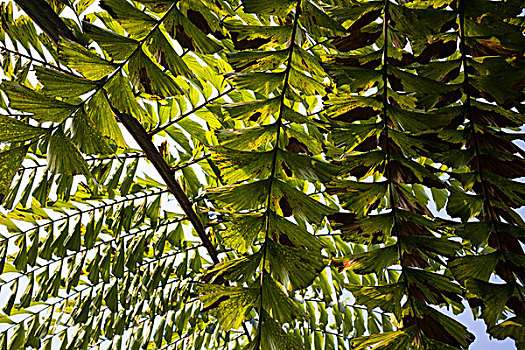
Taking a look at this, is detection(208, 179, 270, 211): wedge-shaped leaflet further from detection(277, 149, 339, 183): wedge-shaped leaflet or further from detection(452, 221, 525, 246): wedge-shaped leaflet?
detection(452, 221, 525, 246): wedge-shaped leaflet

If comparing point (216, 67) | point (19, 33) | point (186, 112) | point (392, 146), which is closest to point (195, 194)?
point (186, 112)

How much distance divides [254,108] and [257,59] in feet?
0.18

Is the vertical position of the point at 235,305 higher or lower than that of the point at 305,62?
lower

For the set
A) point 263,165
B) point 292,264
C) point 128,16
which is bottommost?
point 292,264

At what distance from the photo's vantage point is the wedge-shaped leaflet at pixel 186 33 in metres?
0.38

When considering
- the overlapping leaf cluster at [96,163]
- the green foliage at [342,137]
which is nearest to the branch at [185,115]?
the overlapping leaf cluster at [96,163]

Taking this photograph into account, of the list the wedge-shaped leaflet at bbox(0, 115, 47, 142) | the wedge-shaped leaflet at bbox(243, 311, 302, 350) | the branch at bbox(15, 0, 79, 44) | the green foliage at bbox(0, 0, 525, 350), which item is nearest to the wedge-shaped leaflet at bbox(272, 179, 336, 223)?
the green foliage at bbox(0, 0, 525, 350)

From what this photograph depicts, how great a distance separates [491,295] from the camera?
361 mm

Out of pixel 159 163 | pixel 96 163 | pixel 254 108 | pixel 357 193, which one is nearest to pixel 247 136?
pixel 254 108

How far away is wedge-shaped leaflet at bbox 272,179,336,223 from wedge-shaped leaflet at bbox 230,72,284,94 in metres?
0.09

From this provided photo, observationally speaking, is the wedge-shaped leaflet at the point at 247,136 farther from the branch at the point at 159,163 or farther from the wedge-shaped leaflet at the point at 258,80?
the branch at the point at 159,163

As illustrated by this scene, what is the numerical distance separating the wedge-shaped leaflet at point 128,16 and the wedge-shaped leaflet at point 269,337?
0.91 feet

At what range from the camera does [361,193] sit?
0.46 metres

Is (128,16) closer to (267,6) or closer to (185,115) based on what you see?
(267,6)
